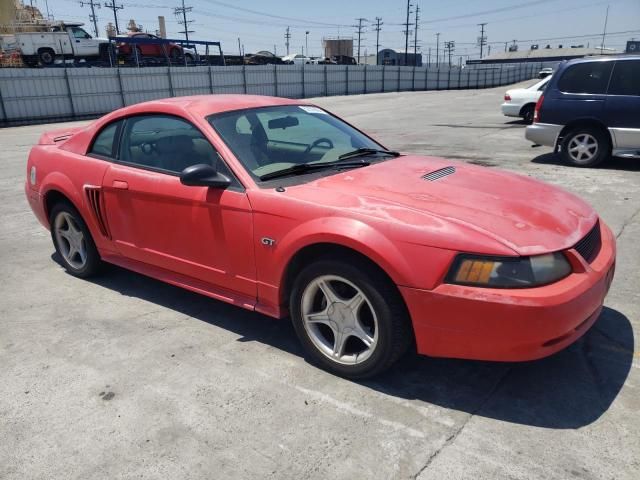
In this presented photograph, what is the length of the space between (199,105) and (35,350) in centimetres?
196

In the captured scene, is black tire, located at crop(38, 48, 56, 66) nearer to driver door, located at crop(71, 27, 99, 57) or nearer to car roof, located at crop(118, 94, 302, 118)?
driver door, located at crop(71, 27, 99, 57)

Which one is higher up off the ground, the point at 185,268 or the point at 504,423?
the point at 185,268

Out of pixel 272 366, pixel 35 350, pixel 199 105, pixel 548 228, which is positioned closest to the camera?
pixel 548 228

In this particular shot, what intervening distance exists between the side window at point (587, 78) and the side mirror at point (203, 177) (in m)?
7.47

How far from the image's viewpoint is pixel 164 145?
3758mm

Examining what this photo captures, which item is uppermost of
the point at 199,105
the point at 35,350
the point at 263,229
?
the point at 199,105

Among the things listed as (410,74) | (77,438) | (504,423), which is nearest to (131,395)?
(77,438)

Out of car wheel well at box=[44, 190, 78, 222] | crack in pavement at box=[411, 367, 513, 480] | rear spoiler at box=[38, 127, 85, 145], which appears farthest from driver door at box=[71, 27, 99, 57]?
crack in pavement at box=[411, 367, 513, 480]

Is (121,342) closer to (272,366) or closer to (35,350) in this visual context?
(35,350)

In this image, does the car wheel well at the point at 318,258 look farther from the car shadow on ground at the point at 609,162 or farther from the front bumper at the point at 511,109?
the front bumper at the point at 511,109

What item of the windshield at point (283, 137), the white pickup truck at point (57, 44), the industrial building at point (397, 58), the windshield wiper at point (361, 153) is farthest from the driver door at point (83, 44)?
the industrial building at point (397, 58)

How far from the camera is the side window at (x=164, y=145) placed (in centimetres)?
350

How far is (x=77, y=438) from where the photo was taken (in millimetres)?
2523

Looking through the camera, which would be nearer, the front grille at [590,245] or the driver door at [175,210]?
the front grille at [590,245]
